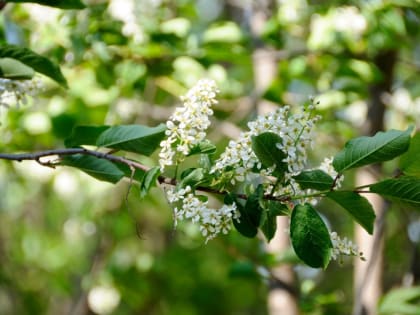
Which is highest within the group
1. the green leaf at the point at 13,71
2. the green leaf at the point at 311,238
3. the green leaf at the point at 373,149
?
the green leaf at the point at 373,149

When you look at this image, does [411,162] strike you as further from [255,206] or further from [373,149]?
[255,206]

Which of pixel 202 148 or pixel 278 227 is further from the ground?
pixel 202 148

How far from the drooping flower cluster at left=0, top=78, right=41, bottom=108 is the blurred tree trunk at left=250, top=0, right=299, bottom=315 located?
2.38ft

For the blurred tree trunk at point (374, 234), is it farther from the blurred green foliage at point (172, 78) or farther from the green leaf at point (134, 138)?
the green leaf at point (134, 138)

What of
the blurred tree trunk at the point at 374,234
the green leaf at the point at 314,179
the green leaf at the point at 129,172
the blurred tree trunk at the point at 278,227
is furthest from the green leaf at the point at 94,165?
the blurred tree trunk at the point at 374,234

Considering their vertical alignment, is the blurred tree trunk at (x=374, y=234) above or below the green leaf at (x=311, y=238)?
below

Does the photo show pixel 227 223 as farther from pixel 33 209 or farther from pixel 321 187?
pixel 33 209

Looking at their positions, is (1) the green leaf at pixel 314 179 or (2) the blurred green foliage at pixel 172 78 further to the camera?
(2) the blurred green foliage at pixel 172 78

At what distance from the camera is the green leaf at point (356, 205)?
70 cm

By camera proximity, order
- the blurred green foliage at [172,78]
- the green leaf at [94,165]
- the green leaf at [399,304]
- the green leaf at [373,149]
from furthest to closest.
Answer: the blurred green foliage at [172,78]
the green leaf at [399,304]
the green leaf at [94,165]
the green leaf at [373,149]

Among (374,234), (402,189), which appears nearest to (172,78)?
(374,234)

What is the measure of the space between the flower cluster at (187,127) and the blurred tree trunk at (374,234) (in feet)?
3.06

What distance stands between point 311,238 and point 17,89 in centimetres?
53

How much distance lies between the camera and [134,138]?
772 millimetres
